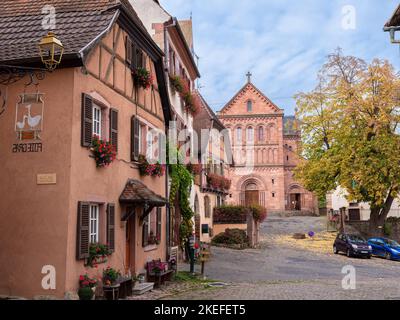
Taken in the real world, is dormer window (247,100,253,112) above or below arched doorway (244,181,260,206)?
above

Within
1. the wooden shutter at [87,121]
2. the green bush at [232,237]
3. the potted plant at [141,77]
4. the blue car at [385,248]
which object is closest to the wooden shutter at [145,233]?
the potted plant at [141,77]

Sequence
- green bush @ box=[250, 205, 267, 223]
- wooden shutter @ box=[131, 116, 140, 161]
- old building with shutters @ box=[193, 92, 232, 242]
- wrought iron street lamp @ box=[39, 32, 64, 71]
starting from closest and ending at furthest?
1. wrought iron street lamp @ box=[39, 32, 64, 71]
2. wooden shutter @ box=[131, 116, 140, 161]
3. old building with shutters @ box=[193, 92, 232, 242]
4. green bush @ box=[250, 205, 267, 223]

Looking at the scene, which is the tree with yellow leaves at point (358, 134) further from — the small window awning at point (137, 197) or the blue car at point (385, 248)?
the small window awning at point (137, 197)

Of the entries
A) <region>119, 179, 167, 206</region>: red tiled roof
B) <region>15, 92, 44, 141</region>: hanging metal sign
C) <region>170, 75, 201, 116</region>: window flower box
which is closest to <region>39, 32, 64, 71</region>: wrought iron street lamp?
<region>15, 92, 44, 141</region>: hanging metal sign

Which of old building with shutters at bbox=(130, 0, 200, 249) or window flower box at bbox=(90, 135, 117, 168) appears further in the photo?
old building with shutters at bbox=(130, 0, 200, 249)

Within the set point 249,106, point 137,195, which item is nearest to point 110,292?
point 137,195

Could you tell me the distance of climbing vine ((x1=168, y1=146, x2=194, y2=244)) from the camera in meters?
18.1

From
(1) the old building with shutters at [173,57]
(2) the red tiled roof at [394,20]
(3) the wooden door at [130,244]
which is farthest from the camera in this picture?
(1) the old building with shutters at [173,57]

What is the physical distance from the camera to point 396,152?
30.0 meters

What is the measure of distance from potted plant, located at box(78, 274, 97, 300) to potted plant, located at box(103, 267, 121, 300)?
24.2 inches

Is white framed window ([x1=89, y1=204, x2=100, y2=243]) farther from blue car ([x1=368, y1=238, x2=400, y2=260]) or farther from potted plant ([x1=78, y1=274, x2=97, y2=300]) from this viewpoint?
blue car ([x1=368, y1=238, x2=400, y2=260])

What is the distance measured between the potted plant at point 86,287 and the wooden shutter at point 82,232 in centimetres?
49

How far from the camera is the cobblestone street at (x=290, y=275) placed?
41.6ft

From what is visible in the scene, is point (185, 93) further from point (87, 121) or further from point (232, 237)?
point (232, 237)
